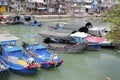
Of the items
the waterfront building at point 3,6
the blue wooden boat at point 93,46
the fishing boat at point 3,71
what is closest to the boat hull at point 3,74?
the fishing boat at point 3,71

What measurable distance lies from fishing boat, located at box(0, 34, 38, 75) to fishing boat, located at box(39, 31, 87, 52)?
606 centimetres

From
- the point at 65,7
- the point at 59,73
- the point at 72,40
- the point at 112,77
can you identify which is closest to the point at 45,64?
the point at 59,73

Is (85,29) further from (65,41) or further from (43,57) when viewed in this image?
(43,57)

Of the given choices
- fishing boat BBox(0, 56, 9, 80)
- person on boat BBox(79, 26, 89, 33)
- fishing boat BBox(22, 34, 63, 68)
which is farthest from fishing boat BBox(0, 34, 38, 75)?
person on boat BBox(79, 26, 89, 33)

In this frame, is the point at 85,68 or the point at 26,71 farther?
the point at 85,68

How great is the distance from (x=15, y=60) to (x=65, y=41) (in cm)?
995

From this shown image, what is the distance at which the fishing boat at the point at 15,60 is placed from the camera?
51.0 ft

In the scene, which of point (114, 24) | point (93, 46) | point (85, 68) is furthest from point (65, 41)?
point (114, 24)

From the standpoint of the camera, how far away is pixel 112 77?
1658cm

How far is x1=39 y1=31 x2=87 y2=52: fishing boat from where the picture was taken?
22.7m

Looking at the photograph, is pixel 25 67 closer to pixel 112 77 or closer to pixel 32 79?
pixel 32 79

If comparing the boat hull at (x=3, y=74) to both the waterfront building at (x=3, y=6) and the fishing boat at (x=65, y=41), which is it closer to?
the fishing boat at (x=65, y=41)

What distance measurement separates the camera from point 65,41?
25359 millimetres

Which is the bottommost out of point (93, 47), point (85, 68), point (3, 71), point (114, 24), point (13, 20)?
point (85, 68)
